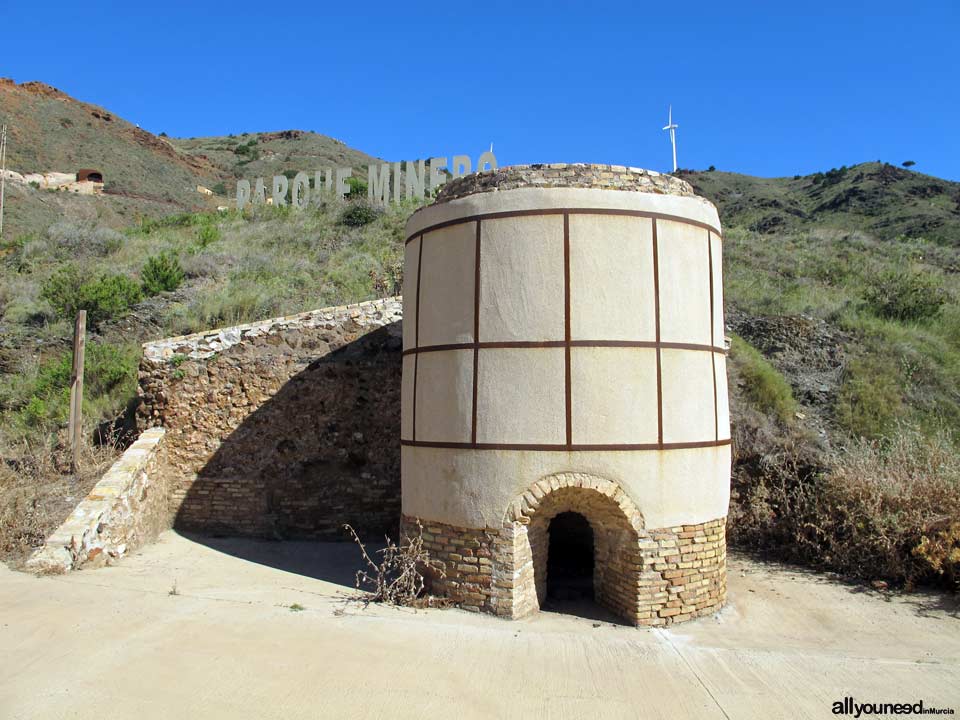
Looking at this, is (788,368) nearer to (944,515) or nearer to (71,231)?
(944,515)

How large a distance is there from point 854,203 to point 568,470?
35888 mm

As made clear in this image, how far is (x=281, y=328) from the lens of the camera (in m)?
11.2

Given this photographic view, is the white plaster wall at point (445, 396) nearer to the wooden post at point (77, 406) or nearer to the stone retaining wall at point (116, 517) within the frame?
the stone retaining wall at point (116, 517)

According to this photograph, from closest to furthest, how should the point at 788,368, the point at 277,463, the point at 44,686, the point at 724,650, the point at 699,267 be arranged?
the point at 44,686 < the point at 724,650 < the point at 699,267 < the point at 277,463 < the point at 788,368

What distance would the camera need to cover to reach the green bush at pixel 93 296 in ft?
56.5

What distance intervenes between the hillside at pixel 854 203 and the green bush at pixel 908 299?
12.7 metres

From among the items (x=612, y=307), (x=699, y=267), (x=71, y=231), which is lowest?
(x=612, y=307)

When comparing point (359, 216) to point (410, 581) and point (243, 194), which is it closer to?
point (243, 194)

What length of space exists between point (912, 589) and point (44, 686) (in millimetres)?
9007

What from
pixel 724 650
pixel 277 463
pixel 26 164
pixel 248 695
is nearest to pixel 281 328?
pixel 277 463

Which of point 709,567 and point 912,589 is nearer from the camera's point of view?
point 709,567

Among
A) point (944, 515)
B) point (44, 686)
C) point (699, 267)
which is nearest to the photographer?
point (44, 686)

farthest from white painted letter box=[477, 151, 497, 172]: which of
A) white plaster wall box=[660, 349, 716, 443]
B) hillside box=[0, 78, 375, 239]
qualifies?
hillside box=[0, 78, 375, 239]

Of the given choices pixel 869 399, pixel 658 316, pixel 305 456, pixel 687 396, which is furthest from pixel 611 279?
pixel 869 399
